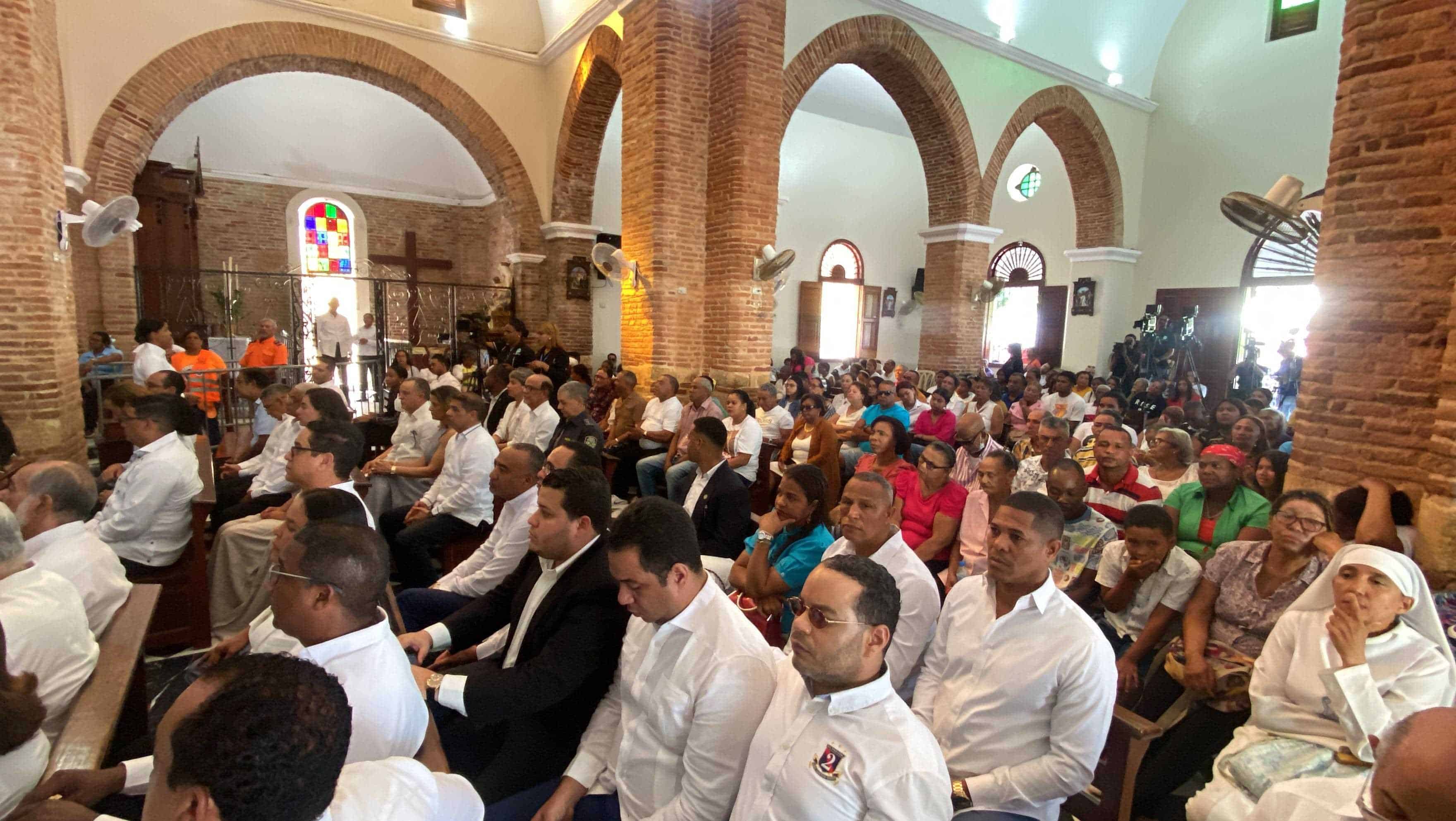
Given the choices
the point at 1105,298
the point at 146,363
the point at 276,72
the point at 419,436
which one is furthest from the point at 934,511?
the point at 1105,298

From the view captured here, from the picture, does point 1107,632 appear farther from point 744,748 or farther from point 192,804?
point 192,804

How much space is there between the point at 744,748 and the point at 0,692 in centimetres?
166

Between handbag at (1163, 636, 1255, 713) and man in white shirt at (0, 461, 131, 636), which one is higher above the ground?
man in white shirt at (0, 461, 131, 636)

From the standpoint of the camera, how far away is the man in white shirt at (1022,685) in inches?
74.1

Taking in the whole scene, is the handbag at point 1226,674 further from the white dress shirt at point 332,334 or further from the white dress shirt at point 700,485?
the white dress shirt at point 332,334

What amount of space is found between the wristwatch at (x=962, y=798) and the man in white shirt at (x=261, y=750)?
137 centimetres

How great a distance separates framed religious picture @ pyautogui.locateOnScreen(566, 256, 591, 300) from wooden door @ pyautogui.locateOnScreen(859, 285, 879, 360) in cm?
727

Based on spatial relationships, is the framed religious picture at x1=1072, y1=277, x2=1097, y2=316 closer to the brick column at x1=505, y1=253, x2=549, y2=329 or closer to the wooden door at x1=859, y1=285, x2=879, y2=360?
the wooden door at x1=859, y1=285, x2=879, y2=360

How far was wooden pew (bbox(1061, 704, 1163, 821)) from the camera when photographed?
2154 millimetres

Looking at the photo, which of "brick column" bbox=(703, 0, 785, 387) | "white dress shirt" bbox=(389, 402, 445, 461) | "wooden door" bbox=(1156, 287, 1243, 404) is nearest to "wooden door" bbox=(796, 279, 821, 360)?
"wooden door" bbox=(1156, 287, 1243, 404)

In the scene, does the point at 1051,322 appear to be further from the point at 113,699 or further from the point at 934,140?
the point at 113,699

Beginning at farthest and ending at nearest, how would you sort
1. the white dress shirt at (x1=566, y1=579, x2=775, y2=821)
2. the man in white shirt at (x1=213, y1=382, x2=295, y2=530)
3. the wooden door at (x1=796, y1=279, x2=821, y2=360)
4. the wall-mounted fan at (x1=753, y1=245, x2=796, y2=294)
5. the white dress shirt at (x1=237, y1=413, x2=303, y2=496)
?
the wooden door at (x1=796, y1=279, x2=821, y2=360)
the wall-mounted fan at (x1=753, y1=245, x2=796, y2=294)
the white dress shirt at (x1=237, y1=413, x2=303, y2=496)
the man in white shirt at (x1=213, y1=382, x2=295, y2=530)
the white dress shirt at (x1=566, y1=579, x2=775, y2=821)

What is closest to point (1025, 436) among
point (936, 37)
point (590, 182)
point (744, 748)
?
point (744, 748)

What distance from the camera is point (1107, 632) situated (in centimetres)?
305
